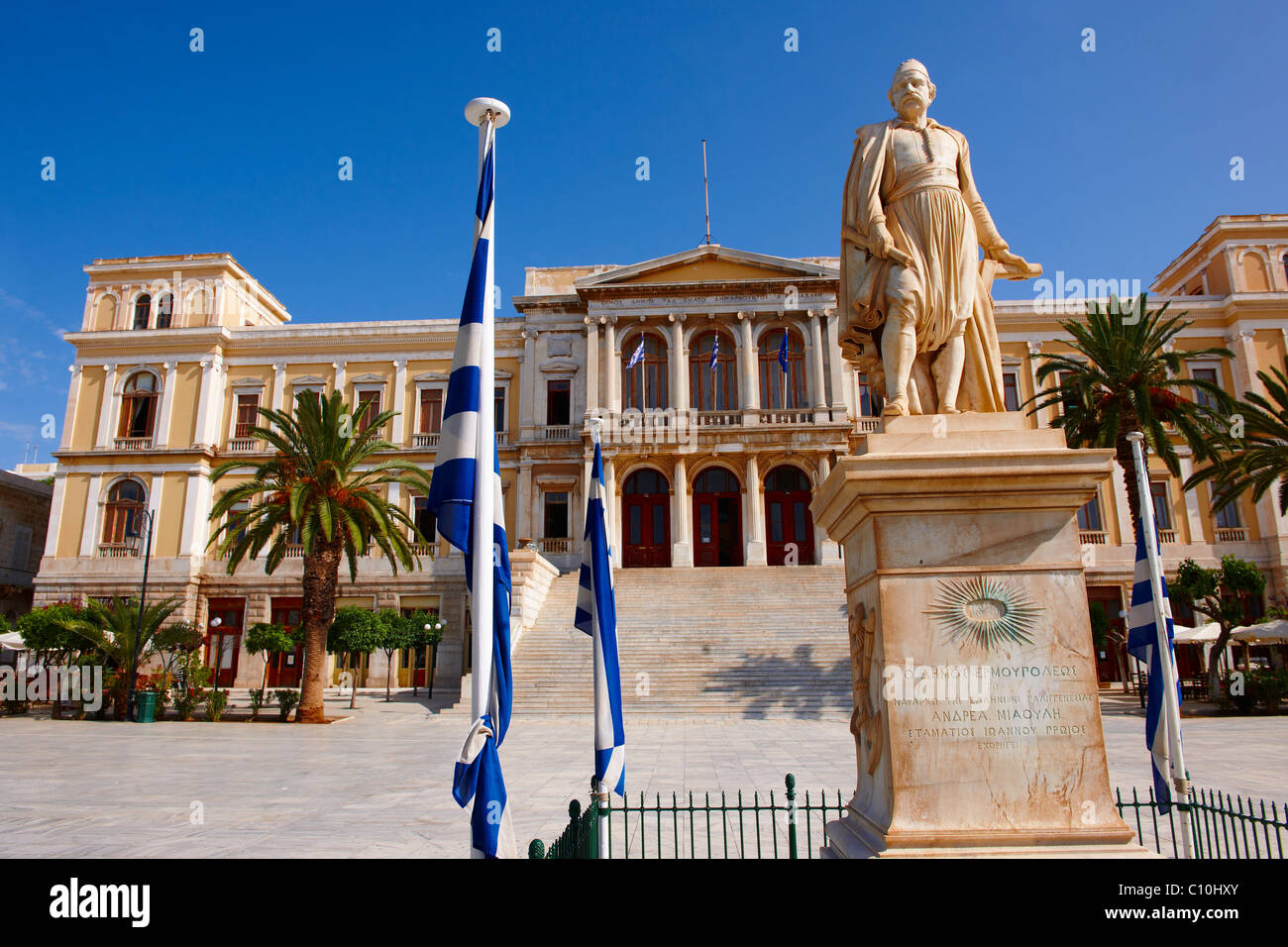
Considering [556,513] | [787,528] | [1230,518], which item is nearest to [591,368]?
[556,513]

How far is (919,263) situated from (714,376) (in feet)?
94.1

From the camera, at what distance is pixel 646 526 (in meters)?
32.0

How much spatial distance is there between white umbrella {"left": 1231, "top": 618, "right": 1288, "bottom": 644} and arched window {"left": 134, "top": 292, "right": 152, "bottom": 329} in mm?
39346

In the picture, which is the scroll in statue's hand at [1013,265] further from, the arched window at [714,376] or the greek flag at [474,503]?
the arched window at [714,376]

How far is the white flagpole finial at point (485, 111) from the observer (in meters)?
4.87

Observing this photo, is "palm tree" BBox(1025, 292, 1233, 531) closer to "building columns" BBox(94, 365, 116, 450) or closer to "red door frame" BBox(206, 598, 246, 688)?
"red door frame" BBox(206, 598, 246, 688)

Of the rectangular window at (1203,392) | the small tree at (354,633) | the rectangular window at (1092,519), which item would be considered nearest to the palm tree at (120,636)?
the small tree at (354,633)

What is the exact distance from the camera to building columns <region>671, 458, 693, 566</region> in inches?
1206

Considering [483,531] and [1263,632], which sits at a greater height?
[483,531]

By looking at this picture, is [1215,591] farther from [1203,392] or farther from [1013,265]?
[1013,265]

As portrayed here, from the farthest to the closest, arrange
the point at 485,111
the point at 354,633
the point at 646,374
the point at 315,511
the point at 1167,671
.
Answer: the point at 646,374, the point at 354,633, the point at 315,511, the point at 1167,671, the point at 485,111

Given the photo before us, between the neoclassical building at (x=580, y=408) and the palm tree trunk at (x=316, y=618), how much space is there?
9147mm

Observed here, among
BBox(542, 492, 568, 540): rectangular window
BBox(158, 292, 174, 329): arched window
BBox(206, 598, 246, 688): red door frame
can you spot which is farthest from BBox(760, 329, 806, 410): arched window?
BBox(158, 292, 174, 329): arched window
